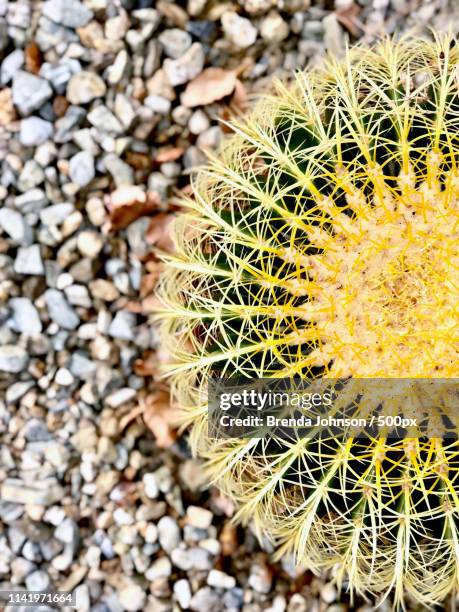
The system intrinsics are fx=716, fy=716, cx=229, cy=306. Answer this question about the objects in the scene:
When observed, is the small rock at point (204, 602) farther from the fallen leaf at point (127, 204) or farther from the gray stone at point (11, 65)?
the gray stone at point (11, 65)

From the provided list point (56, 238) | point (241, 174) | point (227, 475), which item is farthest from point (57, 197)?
point (227, 475)

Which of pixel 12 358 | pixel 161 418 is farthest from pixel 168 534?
pixel 12 358

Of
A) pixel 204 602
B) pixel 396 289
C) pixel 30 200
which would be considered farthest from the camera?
pixel 30 200

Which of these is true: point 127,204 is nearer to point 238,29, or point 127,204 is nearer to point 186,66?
point 186,66

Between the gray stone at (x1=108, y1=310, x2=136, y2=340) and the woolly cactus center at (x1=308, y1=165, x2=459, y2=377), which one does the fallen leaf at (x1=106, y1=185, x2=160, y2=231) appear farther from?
the woolly cactus center at (x1=308, y1=165, x2=459, y2=377)

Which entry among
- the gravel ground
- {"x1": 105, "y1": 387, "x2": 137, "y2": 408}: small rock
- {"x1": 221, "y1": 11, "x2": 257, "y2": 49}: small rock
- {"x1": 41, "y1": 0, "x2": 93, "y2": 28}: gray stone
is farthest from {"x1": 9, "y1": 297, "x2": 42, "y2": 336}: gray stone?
{"x1": 221, "y1": 11, "x2": 257, "y2": 49}: small rock

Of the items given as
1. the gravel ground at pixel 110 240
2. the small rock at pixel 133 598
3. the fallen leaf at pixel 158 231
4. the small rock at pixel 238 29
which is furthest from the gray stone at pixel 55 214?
the small rock at pixel 133 598
